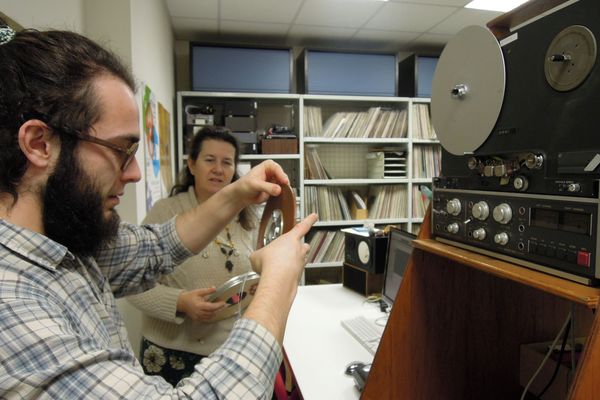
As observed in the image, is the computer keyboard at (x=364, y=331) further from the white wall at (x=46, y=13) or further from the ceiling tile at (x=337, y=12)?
the ceiling tile at (x=337, y=12)

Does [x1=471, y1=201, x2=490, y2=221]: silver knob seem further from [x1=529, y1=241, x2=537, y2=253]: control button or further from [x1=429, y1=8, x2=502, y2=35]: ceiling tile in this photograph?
[x1=429, y1=8, x2=502, y2=35]: ceiling tile

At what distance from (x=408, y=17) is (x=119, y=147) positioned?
9.25 feet

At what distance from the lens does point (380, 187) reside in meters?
3.41

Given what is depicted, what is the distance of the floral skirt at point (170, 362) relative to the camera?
1439mm

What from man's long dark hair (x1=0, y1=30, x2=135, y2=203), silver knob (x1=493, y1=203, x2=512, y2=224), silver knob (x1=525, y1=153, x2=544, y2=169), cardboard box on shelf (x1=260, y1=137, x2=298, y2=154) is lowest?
silver knob (x1=493, y1=203, x2=512, y2=224)

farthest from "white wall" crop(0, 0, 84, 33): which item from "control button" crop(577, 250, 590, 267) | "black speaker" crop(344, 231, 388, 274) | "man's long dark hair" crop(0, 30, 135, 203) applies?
"black speaker" crop(344, 231, 388, 274)

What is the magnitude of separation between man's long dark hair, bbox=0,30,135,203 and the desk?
2.82 ft

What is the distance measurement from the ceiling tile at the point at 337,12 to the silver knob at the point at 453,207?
2.28 metres

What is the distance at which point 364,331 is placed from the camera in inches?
54.7

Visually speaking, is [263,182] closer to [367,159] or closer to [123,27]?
[123,27]

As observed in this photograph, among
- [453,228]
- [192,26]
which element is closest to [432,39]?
[192,26]

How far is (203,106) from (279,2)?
979 millimetres

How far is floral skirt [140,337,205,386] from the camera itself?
1439mm

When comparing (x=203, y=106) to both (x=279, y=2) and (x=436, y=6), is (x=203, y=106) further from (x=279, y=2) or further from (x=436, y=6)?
(x=436, y=6)
